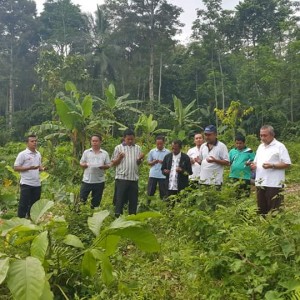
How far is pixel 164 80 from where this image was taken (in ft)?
99.1

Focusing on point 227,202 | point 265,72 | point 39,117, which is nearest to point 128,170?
point 227,202

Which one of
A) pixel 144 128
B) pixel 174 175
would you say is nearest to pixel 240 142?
pixel 174 175

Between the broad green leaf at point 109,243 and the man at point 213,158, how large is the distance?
2542 mm

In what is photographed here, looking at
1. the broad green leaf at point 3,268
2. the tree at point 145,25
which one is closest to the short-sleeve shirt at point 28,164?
the broad green leaf at point 3,268

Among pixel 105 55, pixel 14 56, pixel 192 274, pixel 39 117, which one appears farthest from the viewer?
pixel 14 56

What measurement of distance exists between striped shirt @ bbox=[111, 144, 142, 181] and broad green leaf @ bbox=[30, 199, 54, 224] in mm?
2415

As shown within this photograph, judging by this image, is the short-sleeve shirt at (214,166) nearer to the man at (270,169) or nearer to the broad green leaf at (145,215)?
the man at (270,169)

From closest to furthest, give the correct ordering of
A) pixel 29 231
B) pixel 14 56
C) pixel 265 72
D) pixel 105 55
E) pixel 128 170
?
pixel 29 231 < pixel 128 170 < pixel 265 72 < pixel 105 55 < pixel 14 56

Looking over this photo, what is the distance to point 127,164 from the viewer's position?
5387 mm

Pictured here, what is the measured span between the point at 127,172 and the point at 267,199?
1886 millimetres

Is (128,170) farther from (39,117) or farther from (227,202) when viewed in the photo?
(39,117)

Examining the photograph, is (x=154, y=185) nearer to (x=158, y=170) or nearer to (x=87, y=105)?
(x=158, y=170)

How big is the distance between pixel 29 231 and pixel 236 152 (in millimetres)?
3489

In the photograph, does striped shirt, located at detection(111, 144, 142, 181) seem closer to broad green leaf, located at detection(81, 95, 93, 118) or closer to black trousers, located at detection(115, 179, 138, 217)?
black trousers, located at detection(115, 179, 138, 217)
